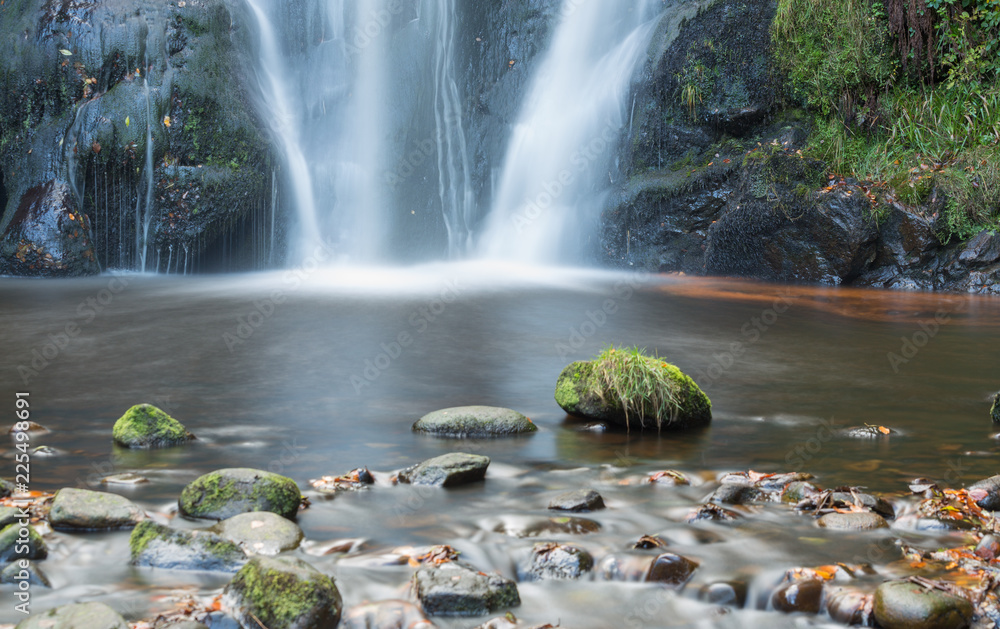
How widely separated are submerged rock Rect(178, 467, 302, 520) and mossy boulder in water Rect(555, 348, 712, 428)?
237 centimetres

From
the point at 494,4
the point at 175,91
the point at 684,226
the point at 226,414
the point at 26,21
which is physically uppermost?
the point at 494,4

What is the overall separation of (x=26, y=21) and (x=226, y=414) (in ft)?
50.9

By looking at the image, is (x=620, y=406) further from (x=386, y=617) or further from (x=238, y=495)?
(x=386, y=617)

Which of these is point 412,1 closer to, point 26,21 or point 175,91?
point 175,91

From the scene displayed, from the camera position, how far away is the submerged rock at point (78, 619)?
2.57m

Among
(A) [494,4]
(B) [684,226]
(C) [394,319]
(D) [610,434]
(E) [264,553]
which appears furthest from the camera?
(A) [494,4]

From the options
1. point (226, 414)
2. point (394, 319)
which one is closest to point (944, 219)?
point (394, 319)

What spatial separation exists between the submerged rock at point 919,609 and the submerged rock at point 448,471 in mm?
2074

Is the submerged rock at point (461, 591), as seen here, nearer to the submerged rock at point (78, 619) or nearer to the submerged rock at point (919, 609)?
the submerged rock at point (78, 619)

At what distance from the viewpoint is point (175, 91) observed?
17.2m

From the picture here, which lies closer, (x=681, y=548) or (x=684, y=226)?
(x=681, y=548)

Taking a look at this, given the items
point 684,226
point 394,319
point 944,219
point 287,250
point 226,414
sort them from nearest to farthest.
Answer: point 226,414, point 394,319, point 944,219, point 684,226, point 287,250

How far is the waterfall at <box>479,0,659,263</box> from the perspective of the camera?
18.5 metres

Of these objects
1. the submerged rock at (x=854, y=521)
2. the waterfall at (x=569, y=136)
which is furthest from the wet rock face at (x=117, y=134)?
the submerged rock at (x=854, y=521)
